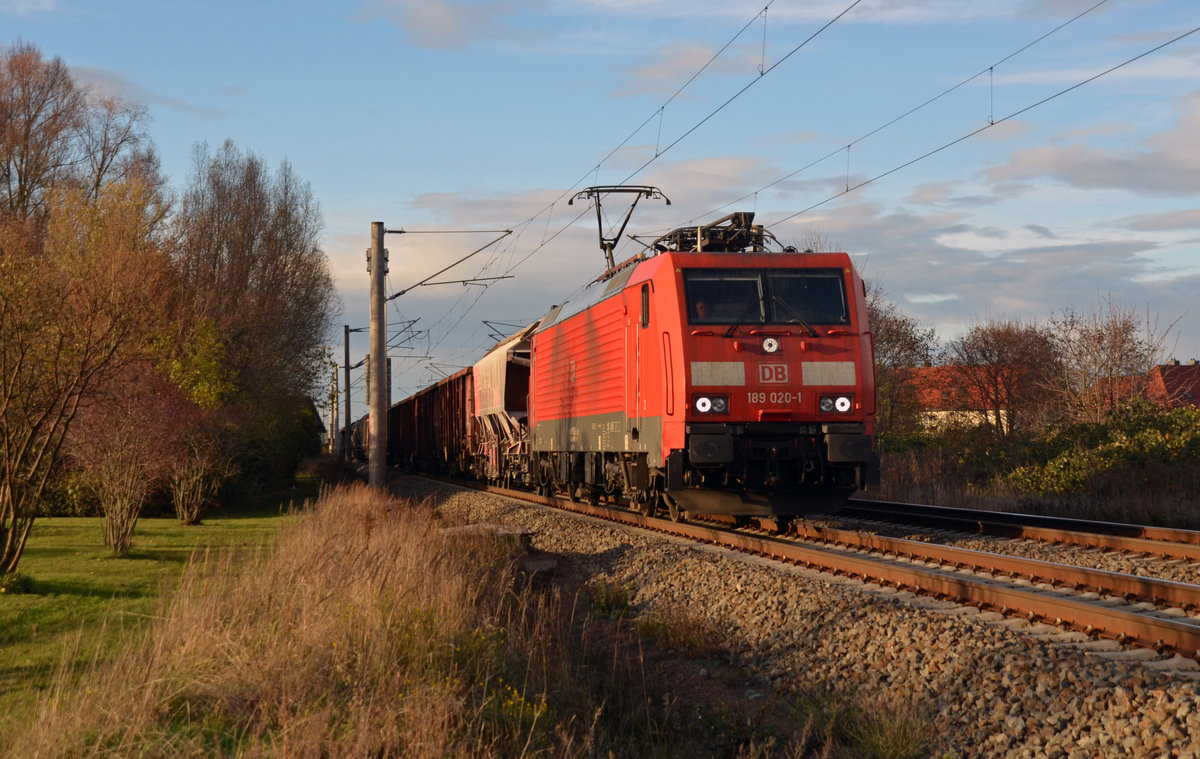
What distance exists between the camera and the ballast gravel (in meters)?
5.51

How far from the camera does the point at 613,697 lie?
747cm

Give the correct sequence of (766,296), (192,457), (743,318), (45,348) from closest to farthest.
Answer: (45,348), (743,318), (766,296), (192,457)

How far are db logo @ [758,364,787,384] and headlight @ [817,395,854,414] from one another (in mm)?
534

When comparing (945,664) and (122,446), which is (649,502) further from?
(945,664)

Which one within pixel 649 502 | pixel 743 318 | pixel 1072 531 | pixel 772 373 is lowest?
pixel 1072 531

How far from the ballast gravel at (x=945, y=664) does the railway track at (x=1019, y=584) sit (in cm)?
20

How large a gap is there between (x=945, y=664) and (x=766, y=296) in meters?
6.94

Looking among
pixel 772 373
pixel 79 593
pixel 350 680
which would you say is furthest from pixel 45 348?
pixel 772 373

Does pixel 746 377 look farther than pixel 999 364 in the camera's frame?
No

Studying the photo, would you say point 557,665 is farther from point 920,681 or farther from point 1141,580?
point 1141,580

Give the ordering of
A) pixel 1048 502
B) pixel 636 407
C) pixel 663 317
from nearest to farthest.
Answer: pixel 663 317
pixel 636 407
pixel 1048 502

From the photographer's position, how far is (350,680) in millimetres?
6090

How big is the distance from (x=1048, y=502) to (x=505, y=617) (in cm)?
1127

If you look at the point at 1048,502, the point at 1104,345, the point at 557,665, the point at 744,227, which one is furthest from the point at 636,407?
the point at 1104,345
